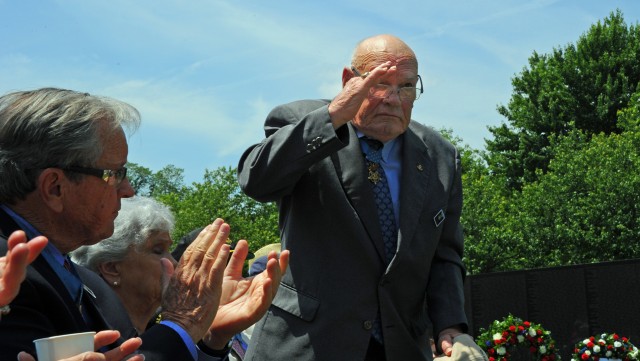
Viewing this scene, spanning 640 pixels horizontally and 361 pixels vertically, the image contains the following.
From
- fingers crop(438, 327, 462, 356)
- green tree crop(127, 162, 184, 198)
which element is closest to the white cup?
fingers crop(438, 327, 462, 356)

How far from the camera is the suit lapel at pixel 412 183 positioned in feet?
12.4

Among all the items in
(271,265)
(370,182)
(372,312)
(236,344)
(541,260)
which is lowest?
(541,260)

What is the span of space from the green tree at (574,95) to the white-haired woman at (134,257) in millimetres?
33886

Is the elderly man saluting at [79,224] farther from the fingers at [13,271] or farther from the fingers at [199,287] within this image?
the fingers at [13,271]

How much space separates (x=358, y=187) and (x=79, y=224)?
1266mm

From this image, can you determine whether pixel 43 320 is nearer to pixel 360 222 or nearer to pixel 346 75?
pixel 360 222

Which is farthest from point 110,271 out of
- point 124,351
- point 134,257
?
point 124,351

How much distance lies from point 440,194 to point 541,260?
2794 centimetres

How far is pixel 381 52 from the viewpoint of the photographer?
12.8 ft

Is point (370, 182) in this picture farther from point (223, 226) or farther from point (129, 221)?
point (129, 221)

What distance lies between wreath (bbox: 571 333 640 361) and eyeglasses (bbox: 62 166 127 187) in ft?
32.7

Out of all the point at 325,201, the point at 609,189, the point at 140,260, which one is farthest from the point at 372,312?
the point at 609,189

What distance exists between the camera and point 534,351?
1212cm

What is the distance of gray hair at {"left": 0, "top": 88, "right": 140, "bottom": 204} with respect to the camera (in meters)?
2.75
